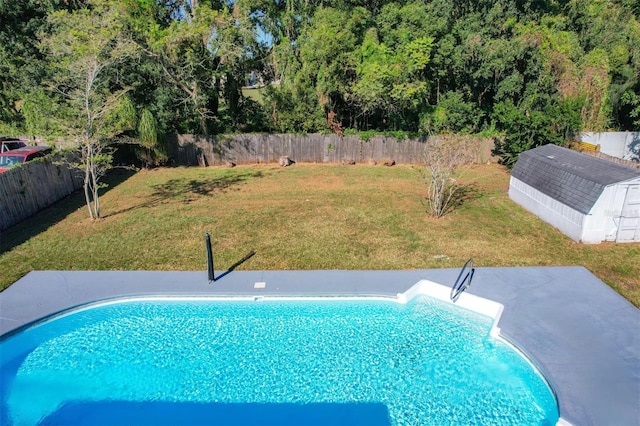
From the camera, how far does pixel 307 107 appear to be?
23.1 metres

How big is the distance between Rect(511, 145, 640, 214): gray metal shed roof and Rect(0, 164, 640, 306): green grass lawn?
118cm

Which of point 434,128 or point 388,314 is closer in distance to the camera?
point 388,314

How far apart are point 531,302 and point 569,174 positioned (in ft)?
19.7

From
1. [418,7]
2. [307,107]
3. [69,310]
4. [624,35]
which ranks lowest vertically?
[69,310]

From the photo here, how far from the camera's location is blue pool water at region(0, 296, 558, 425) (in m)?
6.53

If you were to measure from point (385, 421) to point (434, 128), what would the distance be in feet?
67.4

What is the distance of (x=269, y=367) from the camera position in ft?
24.6

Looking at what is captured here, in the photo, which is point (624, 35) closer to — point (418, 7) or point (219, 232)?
point (418, 7)

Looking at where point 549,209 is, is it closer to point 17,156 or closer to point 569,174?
point 569,174

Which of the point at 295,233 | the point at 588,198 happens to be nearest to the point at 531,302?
the point at 588,198

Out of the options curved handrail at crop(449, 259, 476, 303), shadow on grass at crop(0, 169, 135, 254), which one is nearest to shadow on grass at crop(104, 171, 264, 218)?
shadow on grass at crop(0, 169, 135, 254)

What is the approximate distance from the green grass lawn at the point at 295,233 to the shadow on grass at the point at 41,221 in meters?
0.04

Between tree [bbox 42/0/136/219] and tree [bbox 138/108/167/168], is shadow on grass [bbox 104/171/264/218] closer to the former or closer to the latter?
tree [bbox 42/0/136/219]

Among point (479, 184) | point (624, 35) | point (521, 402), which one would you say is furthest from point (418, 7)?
point (521, 402)
